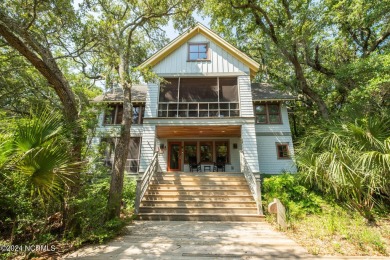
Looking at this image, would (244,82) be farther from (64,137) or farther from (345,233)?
(64,137)

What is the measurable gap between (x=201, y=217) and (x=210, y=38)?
10.3 meters

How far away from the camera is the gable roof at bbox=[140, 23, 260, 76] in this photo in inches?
432

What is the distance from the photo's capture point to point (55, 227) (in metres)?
4.13

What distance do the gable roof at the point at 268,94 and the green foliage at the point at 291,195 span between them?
5.90m

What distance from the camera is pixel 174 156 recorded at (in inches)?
472

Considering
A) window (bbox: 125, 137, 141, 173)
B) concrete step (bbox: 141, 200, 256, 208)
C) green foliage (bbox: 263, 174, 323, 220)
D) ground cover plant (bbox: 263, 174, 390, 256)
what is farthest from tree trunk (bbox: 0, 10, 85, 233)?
window (bbox: 125, 137, 141, 173)

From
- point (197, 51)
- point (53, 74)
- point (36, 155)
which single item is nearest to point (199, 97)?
point (197, 51)

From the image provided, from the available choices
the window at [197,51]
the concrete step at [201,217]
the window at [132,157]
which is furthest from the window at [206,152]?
the concrete step at [201,217]

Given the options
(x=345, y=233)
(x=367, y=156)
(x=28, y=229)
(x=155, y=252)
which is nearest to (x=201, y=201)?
(x=155, y=252)

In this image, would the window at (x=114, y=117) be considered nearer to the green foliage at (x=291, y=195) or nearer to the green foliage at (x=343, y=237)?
the green foliage at (x=291, y=195)

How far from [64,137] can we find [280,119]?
11904mm

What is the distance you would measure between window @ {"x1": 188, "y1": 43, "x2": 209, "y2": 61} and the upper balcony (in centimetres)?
144

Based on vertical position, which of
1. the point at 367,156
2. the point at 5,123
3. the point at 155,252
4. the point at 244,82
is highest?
the point at 244,82

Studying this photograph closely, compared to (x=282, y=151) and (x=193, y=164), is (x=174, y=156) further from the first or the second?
(x=282, y=151)
